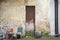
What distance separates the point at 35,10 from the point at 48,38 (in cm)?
229

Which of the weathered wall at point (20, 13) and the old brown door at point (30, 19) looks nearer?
the weathered wall at point (20, 13)

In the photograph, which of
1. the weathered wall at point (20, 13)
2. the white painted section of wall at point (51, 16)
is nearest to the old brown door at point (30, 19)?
the weathered wall at point (20, 13)

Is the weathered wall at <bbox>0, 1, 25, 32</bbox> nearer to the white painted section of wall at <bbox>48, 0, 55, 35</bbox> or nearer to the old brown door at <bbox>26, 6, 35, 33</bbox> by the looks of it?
the old brown door at <bbox>26, 6, 35, 33</bbox>

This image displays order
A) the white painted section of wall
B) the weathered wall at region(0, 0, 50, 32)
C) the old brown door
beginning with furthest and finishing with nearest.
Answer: the old brown door, the weathered wall at region(0, 0, 50, 32), the white painted section of wall

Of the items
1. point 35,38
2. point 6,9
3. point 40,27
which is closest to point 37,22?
point 40,27

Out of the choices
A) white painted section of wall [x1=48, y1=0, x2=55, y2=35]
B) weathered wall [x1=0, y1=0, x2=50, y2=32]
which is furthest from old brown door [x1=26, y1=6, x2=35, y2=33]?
white painted section of wall [x1=48, y1=0, x2=55, y2=35]

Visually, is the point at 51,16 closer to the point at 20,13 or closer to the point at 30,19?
the point at 30,19

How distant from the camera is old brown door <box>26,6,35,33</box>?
1362 cm

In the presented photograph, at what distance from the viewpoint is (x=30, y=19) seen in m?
13.8

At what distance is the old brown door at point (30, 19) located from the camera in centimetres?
1362

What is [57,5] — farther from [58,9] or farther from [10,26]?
[10,26]

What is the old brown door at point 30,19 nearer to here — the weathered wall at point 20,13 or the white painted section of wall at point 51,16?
the weathered wall at point 20,13

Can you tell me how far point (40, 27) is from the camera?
528 inches

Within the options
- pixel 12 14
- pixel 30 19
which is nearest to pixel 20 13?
pixel 12 14
